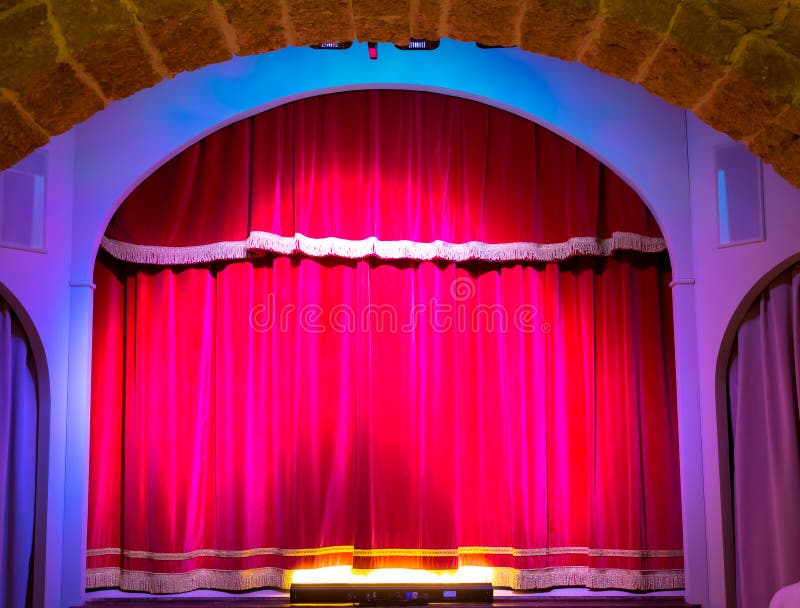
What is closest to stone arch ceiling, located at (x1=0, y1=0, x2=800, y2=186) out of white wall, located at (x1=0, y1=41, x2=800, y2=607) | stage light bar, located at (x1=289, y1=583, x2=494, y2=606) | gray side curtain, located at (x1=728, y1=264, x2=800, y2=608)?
gray side curtain, located at (x1=728, y1=264, x2=800, y2=608)

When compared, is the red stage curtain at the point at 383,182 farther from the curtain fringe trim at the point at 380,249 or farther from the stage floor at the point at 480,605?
the stage floor at the point at 480,605

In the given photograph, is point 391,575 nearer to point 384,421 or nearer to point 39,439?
point 384,421

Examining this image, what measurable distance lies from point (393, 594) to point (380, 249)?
189 cm

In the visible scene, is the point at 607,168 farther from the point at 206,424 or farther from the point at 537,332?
the point at 206,424

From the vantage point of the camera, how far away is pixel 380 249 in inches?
168

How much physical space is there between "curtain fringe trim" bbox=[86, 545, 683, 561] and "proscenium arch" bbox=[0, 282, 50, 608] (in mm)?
338

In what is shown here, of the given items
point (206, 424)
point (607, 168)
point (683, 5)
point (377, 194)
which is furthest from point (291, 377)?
point (683, 5)

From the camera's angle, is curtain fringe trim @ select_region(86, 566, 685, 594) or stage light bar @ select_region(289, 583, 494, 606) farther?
curtain fringe trim @ select_region(86, 566, 685, 594)

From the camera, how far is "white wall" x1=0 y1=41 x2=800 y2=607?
3814mm

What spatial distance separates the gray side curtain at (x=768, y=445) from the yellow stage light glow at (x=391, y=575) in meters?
1.37

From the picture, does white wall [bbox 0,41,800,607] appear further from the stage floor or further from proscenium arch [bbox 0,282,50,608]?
the stage floor

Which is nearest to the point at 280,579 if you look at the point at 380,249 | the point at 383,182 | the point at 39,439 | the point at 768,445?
the point at 39,439

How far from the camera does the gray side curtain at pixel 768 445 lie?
342 centimetres

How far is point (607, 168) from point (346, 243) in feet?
5.35
